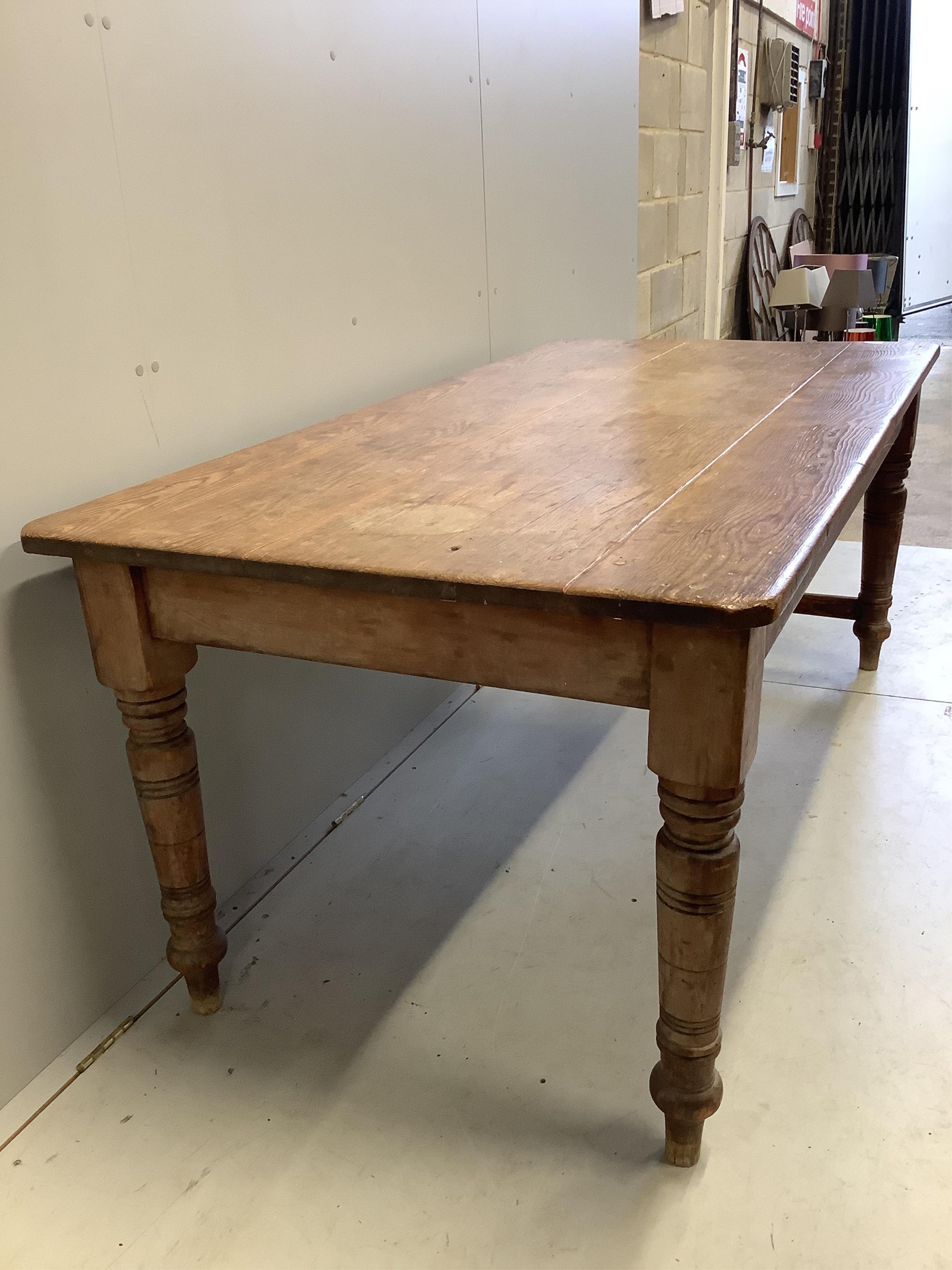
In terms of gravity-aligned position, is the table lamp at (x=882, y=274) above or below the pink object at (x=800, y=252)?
below

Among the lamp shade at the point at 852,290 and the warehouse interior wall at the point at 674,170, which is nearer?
the warehouse interior wall at the point at 674,170

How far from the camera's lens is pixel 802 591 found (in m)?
0.95

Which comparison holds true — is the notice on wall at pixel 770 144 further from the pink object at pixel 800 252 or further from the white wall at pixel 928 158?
the white wall at pixel 928 158

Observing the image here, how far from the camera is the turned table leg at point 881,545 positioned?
6.85 ft

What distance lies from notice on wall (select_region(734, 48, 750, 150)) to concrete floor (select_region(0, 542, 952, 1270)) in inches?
148

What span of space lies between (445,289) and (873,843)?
1.27 m

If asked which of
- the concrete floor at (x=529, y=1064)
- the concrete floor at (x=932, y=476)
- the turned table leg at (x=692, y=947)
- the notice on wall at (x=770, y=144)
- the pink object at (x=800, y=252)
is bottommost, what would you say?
the concrete floor at (x=529, y=1064)

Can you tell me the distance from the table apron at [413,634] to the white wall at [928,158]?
7.10m

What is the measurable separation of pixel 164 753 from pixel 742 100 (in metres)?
4.62

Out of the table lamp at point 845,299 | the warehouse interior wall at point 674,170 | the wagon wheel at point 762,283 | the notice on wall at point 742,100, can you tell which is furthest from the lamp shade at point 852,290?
the notice on wall at point 742,100

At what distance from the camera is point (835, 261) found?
5.41 meters

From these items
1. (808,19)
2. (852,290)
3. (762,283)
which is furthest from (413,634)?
(808,19)

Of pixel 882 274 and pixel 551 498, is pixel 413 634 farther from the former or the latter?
pixel 882 274

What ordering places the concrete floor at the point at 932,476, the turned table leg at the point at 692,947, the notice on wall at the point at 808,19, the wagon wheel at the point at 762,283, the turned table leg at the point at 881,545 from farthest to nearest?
the notice on wall at the point at 808,19 < the wagon wheel at the point at 762,283 < the concrete floor at the point at 932,476 < the turned table leg at the point at 881,545 < the turned table leg at the point at 692,947
